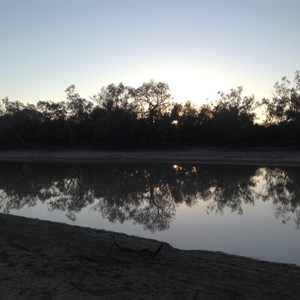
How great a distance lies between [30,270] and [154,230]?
210 inches

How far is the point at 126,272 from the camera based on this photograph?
6.83 m

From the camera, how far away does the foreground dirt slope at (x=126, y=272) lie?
5906 millimetres

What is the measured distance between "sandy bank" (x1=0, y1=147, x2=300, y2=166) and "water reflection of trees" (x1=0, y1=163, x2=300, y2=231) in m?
9.98

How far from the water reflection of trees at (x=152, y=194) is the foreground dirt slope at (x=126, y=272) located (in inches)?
150

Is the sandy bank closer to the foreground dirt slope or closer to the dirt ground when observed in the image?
the dirt ground

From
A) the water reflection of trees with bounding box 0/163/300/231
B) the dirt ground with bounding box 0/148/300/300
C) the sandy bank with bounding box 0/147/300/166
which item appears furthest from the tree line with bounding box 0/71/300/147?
the dirt ground with bounding box 0/148/300/300

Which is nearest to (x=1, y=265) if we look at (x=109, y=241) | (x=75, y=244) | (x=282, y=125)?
(x=75, y=244)

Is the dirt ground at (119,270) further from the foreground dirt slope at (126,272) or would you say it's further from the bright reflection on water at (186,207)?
the bright reflection on water at (186,207)

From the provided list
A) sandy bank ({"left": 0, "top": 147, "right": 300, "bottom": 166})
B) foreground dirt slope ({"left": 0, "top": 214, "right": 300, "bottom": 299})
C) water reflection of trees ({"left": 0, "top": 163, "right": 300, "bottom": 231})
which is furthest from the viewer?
sandy bank ({"left": 0, "top": 147, "right": 300, "bottom": 166})

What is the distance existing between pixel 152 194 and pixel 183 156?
25.8m

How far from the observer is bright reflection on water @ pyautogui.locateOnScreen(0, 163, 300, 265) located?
34.4 feet

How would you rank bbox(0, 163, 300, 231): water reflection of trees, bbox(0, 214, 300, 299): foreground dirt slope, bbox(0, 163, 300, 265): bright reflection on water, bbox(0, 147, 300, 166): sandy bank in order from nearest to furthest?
bbox(0, 214, 300, 299): foreground dirt slope, bbox(0, 163, 300, 265): bright reflection on water, bbox(0, 163, 300, 231): water reflection of trees, bbox(0, 147, 300, 166): sandy bank

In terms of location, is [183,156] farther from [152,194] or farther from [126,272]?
[126,272]

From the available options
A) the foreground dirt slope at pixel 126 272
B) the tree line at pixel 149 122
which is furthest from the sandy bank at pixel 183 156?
the foreground dirt slope at pixel 126 272
